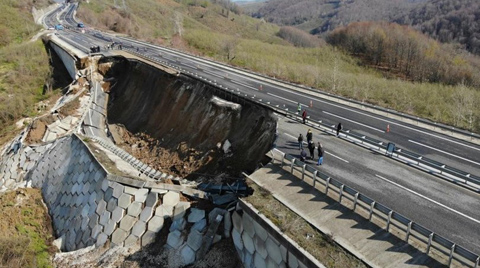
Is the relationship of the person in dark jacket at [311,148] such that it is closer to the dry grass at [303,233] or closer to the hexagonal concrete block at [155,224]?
the dry grass at [303,233]

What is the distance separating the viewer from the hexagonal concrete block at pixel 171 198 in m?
18.6

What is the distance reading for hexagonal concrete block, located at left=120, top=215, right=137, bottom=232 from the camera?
1847cm

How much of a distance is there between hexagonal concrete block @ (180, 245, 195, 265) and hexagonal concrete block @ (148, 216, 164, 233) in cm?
213

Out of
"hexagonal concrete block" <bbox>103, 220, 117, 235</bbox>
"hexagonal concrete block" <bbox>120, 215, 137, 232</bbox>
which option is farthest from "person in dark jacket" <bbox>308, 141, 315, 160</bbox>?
"hexagonal concrete block" <bbox>103, 220, 117, 235</bbox>

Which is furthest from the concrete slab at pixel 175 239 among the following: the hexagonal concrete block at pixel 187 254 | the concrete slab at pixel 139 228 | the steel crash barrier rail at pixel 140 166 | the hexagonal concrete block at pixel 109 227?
the steel crash barrier rail at pixel 140 166

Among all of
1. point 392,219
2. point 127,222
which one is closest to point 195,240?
point 127,222

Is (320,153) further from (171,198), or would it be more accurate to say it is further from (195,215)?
(171,198)

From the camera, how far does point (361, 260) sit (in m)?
11.4

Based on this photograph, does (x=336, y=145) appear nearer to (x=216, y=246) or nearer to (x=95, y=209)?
(x=216, y=246)

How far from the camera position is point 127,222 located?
18.6 meters

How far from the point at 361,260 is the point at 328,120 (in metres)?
16.8

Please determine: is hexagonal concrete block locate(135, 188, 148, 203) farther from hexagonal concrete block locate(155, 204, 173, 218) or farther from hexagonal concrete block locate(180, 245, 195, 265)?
hexagonal concrete block locate(180, 245, 195, 265)

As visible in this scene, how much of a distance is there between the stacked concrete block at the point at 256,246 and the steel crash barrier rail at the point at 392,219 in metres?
3.62

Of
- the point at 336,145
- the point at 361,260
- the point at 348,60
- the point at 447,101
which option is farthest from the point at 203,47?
the point at 361,260
